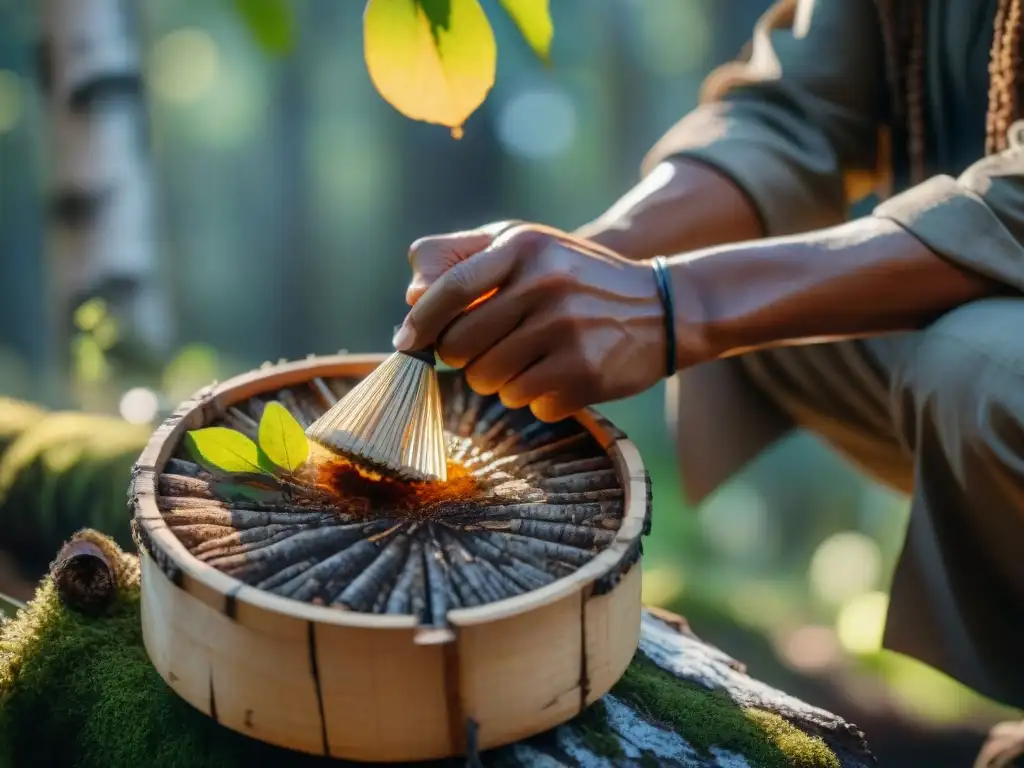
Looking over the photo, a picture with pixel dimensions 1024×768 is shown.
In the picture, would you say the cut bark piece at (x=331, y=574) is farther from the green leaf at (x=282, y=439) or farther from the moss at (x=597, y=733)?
the moss at (x=597, y=733)

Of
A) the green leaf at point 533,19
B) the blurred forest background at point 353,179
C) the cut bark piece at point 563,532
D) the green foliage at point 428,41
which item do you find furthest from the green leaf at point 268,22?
the blurred forest background at point 353,179

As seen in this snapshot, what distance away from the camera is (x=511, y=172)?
384cm

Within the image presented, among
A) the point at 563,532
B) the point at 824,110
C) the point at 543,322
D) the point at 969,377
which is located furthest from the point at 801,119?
the point at 563,532

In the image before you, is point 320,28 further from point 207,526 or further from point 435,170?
point 207,526

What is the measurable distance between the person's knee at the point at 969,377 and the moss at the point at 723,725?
37 cm

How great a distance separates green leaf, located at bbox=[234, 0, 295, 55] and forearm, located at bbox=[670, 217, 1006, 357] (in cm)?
70

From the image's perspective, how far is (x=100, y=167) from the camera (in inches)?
91.3

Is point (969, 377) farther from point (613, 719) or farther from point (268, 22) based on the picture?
point (268, 22)

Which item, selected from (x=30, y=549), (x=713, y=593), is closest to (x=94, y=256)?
(x=30, y=549)

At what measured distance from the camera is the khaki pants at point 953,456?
1.18 m

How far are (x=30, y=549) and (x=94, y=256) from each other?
914 millimetres

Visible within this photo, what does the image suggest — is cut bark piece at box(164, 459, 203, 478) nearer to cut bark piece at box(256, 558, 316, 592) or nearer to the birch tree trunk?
cut bark piece at box(256, 558, 316, 592)

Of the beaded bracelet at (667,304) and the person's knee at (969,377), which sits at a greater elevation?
the beaded bracelet at (667,304)

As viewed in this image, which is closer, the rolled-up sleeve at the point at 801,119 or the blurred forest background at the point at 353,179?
the rolled-up sleeve at the point at 801,119
